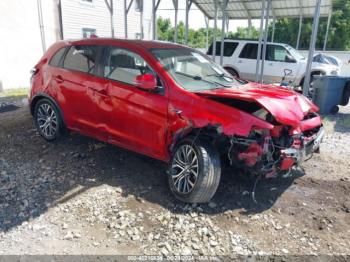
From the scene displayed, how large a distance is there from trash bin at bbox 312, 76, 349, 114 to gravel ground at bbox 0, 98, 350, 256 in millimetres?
3804

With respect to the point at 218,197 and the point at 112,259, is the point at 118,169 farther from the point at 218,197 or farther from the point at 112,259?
the point at 112,259

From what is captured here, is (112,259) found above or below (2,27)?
below

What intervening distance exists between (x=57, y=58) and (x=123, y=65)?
1432 mm

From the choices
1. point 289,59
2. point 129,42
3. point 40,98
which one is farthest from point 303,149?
point 289,59

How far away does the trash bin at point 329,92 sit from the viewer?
8.25 metres

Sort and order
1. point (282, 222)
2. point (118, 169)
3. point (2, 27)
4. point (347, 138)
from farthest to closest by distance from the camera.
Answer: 1. point (2, 27)
2. point (347, 138)
3. point (118, 169)
4. point (282, 222)

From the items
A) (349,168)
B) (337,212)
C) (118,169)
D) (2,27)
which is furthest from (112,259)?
(2,27)

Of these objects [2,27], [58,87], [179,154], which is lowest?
[179,154]

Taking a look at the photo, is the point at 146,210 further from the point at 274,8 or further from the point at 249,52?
the point at 274,8

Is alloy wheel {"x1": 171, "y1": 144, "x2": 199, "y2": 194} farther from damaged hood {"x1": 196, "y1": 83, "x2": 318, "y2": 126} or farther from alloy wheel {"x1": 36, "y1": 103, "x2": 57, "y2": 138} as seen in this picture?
alloy wheel {"x1": 36, "y1": 103, "x2": 57, "y2": 138}

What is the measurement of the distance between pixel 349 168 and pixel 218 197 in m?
2.36

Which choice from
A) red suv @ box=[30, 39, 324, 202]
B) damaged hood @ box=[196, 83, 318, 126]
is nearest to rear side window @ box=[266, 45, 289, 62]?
red suv @ box=[30, 39, 324, 202]

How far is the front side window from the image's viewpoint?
4199 millimetres

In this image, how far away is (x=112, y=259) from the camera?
2.85 meters
